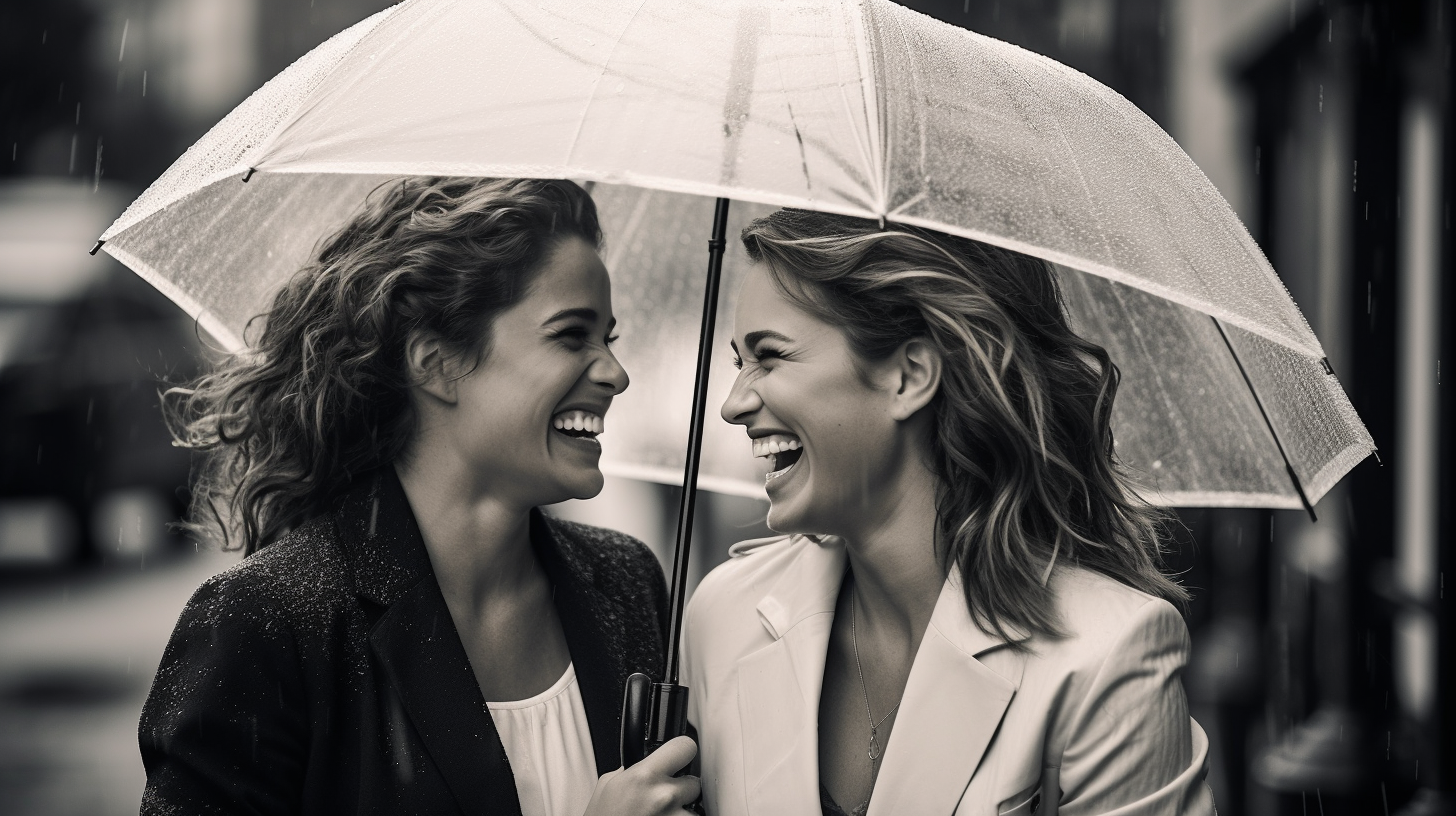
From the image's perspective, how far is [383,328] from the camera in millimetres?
3404

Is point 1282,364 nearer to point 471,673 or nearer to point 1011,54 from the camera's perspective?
point 1011,54

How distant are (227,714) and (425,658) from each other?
1.46 ft

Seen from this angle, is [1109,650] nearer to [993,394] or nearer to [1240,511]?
[993,394]

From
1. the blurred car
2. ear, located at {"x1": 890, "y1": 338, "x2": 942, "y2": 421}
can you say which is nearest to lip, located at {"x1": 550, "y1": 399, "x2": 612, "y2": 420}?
ear, located at {"x1": 890, "y1": 338, "x2": 942, "y2": 421}

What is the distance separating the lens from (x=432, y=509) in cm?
339

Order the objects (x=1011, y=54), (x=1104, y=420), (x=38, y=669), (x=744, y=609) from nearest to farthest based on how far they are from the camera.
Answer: (x=1011, y=54) < (x=1104, y=420) < (x=744, y=609) < (x=38, y=669)

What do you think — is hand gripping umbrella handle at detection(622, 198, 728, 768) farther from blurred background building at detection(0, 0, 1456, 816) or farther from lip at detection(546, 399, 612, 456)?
blurred background building at detection(0, 0, 1456, 816)

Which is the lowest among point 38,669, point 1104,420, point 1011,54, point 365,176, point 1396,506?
point 38,669

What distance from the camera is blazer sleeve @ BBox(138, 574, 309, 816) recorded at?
277 cm

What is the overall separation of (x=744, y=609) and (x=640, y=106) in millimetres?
1501

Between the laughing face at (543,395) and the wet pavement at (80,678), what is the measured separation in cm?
395

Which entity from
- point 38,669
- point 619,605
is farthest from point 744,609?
point 38,669

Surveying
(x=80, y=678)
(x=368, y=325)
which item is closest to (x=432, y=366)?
(x=368, y=325)

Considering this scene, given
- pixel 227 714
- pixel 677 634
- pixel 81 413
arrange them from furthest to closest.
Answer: pixel 81 413 < pixel 677 634 < pixel 227 714
